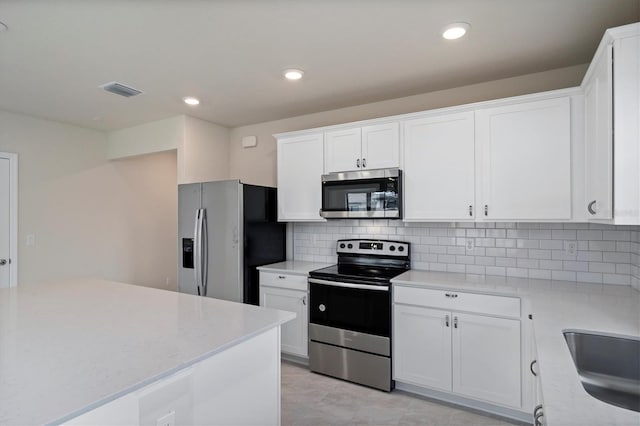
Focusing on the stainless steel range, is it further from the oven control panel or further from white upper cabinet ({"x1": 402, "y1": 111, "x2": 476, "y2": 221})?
white upper cabinet ({"x1": 402, "y1": 111, "x2": 476, "y2": 221})

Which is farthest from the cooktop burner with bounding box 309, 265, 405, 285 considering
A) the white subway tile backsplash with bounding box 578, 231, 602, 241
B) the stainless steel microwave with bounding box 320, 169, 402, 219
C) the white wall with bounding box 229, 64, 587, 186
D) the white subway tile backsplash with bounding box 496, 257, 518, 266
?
the white wall with bounding box 229, 64, 587, 186

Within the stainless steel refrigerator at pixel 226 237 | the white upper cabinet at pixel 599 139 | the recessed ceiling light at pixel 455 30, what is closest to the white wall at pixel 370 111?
the white upper cabinet at pixel 599 139

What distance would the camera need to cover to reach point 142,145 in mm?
4332

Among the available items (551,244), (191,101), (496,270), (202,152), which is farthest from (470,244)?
(202,152)

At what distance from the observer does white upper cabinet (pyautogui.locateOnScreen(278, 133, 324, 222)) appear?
11.3ft

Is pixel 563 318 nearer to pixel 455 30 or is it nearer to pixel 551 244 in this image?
pixel 551 244

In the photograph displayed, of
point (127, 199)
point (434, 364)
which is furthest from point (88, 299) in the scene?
point (127, 199)

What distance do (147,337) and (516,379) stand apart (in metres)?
2.28

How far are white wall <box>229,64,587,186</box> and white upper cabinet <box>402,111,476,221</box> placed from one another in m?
0.44

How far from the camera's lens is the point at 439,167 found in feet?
9.27

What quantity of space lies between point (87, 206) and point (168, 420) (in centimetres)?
421

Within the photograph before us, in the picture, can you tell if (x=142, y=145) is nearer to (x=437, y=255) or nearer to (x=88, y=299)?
(x=88, y=299)

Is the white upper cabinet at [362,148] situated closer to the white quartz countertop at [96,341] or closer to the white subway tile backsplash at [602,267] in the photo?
the white subway tile backsplash at [602,267]

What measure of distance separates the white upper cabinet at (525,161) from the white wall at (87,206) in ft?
15.0
